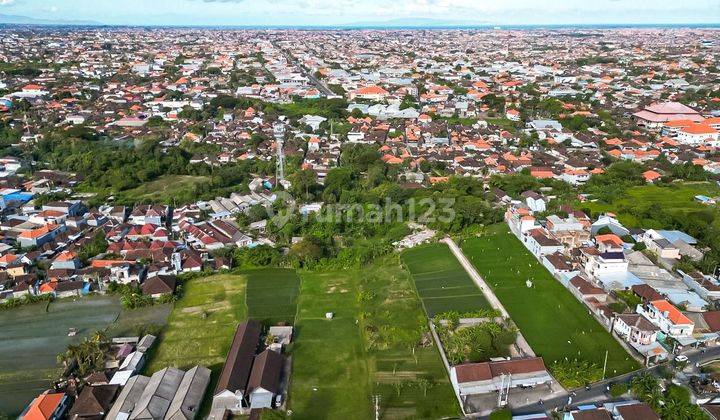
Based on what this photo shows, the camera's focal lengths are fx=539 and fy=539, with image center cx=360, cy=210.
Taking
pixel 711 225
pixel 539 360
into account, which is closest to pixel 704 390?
pixel 539 360

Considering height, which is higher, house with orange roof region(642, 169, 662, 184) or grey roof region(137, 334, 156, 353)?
house with orange roof region(642, 169, 662, 184)

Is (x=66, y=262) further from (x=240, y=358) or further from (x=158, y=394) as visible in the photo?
(x=240, y=358)

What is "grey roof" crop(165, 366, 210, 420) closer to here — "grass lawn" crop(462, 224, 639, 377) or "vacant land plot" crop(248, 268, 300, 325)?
"vacant land plot" crop(248, 268, 300, 325)

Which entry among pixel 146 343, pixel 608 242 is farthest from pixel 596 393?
pixel 146 343

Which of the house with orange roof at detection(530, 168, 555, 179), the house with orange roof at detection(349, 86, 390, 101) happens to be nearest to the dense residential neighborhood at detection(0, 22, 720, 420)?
the house with orange roof at detection(530, 168, 555, 179)

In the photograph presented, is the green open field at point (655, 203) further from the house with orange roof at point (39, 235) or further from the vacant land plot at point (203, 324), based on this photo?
the house with orange roof at point (39, 235)

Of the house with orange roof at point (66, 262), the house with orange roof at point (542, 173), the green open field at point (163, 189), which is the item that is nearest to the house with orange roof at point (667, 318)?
the house with orange roof at point (542, 173)
